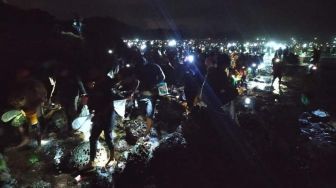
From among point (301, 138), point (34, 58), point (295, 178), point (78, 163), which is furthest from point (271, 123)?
point (34, 58)

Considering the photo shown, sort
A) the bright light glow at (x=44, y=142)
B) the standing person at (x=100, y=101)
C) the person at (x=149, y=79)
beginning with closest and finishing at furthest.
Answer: the standing person at (x=100, y=101), the person at (x=149, y=79), the bright light glow at (x=44, y=142)

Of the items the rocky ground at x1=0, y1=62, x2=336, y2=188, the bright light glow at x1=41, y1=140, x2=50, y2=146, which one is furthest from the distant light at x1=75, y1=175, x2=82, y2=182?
the bright light glow at x1=41, y1=140, x2=50, y2=146

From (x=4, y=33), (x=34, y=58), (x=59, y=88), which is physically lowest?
(x=59, y=88)

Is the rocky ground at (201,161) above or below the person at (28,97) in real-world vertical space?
below

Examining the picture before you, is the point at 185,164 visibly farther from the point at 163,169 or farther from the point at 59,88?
the point at 59,88

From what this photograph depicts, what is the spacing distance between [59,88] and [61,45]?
898cm

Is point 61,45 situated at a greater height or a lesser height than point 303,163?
greater

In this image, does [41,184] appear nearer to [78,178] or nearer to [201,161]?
[78,178]

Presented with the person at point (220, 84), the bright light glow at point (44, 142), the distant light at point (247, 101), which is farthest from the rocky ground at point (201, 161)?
the distant light at point (247, 101)

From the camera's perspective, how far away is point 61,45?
709 inches

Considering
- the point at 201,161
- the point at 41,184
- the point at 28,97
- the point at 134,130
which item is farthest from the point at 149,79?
the point at 41,184

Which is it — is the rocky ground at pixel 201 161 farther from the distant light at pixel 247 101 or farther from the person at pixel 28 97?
the distant light at pixel 247 101

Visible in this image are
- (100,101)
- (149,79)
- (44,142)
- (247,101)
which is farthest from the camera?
(247,101)

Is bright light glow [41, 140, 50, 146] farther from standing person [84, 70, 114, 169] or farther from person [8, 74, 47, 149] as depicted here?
standing person [84, 70, 114, 169]
